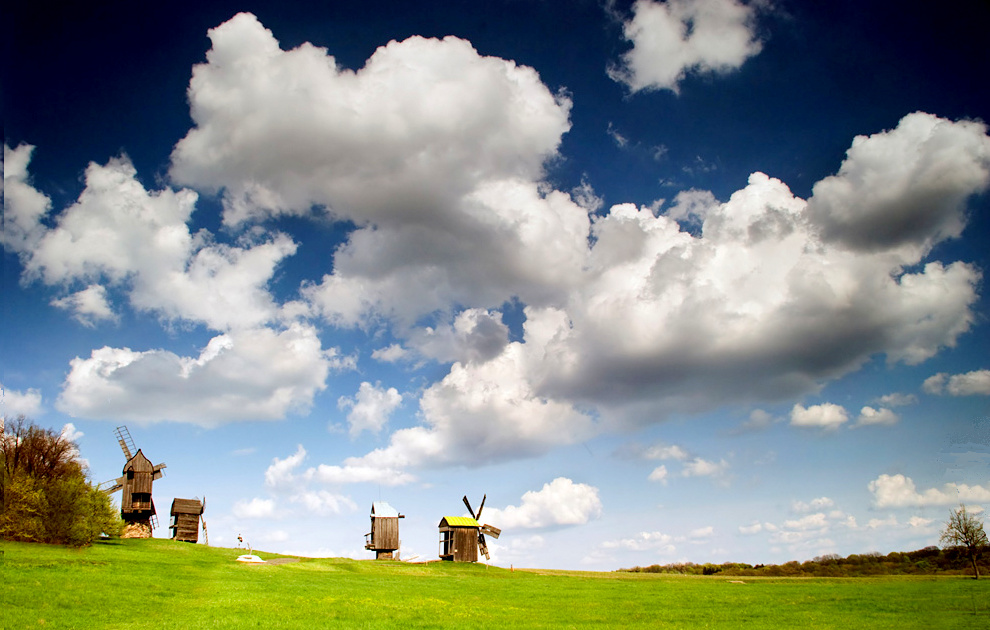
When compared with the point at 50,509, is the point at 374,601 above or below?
below

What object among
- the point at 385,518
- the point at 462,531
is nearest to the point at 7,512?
the point at 385,518

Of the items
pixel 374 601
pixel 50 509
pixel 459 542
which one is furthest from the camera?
pixel 459 542

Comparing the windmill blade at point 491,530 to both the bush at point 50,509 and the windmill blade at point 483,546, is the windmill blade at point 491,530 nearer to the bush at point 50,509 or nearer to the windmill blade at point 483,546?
the windmill blade at point 483,546

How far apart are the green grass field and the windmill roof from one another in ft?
106

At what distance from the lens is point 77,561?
39.9 meters

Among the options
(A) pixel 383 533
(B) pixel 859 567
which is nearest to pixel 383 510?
(A) pixel 383 533

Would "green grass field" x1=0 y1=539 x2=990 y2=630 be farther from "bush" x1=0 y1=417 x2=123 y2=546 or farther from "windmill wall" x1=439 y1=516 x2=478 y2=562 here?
"windmill wall" x1=439 y1=516 x2=478 y2=562

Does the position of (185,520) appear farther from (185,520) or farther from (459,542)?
(459,542)

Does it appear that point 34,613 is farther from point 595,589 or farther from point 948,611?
point 948,611

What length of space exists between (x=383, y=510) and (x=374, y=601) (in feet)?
174

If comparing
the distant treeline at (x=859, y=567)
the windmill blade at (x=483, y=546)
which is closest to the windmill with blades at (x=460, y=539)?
the windmill blade at (x=483, y=546)

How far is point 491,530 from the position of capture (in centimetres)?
9150

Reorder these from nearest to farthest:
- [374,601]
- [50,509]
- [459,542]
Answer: [374,601]
[50,509]
[459,542]

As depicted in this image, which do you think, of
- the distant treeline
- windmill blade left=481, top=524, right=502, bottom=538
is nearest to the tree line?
the distant treeline
